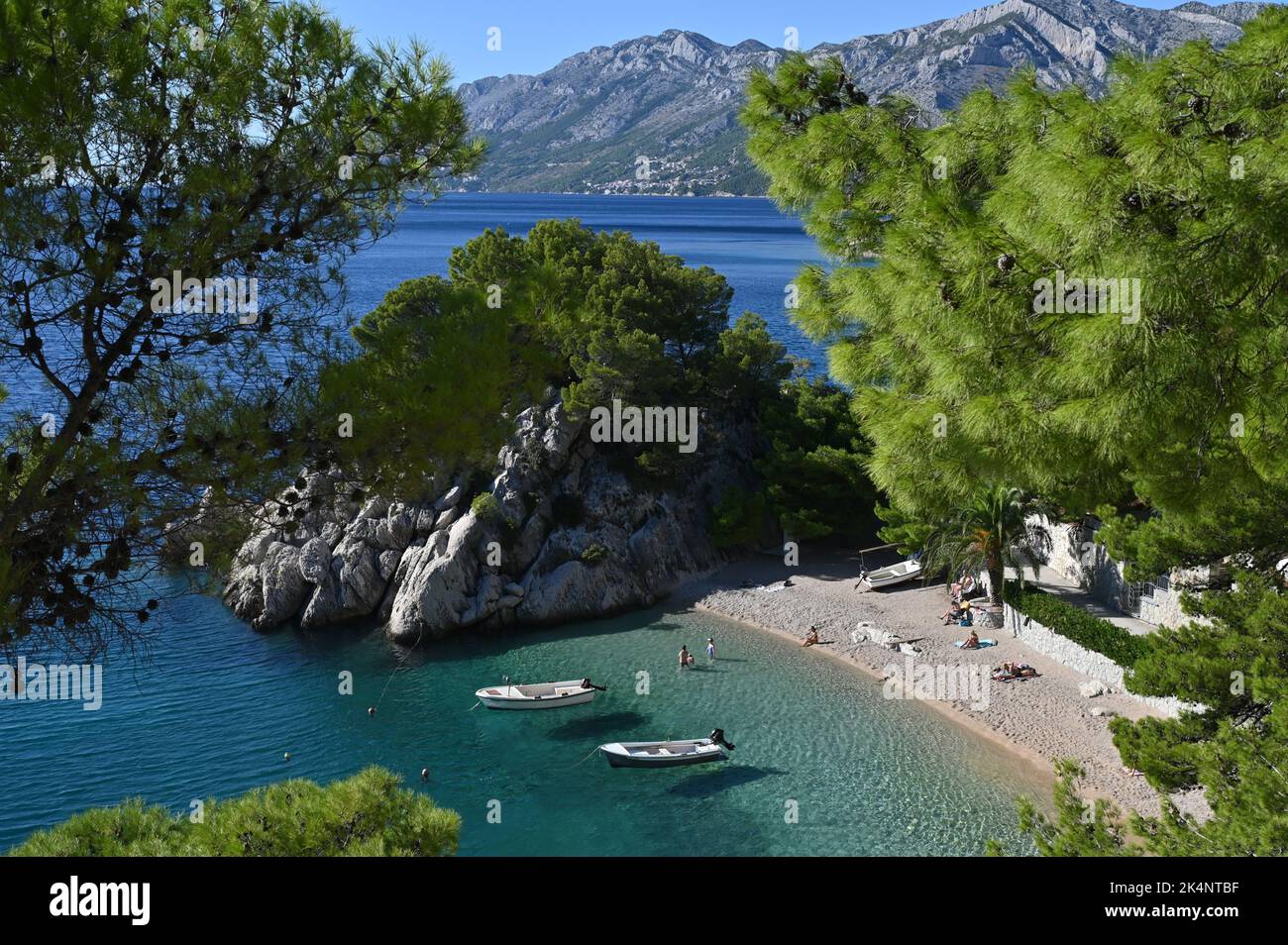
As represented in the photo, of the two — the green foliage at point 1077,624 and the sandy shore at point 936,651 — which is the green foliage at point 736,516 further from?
the green foliage at point 1077,624

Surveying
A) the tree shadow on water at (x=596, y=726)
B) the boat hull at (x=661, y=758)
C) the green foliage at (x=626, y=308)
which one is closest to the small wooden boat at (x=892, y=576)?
the green foliage at (x=626, y=308)

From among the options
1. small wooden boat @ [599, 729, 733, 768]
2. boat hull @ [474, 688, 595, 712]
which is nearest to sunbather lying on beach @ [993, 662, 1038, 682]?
small wooden boat @ [599, 729, 733, 768]

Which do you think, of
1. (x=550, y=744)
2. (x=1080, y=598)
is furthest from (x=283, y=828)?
(x=1080, y=598)

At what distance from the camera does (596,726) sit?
2052cm

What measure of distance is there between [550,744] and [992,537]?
12.9 m

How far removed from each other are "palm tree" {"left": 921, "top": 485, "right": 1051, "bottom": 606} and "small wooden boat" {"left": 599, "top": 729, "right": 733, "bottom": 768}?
9.07 m

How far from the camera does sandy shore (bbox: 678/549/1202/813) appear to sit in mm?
17828

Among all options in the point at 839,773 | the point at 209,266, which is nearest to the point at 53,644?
the point at 209,266

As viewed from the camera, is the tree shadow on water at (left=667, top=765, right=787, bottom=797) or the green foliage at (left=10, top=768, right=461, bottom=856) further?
the tree shadow on water at (left=667, top=765, right=787, bottom=797)

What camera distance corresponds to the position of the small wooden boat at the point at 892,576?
27516 millimetres

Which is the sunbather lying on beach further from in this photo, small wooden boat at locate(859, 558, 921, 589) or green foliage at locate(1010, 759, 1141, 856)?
green foliage at locate(1010, 759, 1141, 856)

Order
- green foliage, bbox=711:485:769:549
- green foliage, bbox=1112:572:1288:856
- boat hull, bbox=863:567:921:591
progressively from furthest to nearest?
1. green foliage, bbox=711:485:769:549
2. boat hull, bbox=863:567:921:591
3. green foliage, bbox=1112:572:1288:856

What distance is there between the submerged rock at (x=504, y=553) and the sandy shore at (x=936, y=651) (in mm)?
2170
